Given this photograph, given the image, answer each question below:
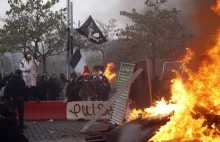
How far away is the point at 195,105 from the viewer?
6.17 m

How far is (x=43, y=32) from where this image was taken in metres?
25.7

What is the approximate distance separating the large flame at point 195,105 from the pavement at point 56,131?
2.59 meters

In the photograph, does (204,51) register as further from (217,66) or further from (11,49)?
(11,49)

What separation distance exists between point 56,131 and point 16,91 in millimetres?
1663

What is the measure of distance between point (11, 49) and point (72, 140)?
1846cm

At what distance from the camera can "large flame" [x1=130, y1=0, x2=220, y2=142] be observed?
19.2 feet

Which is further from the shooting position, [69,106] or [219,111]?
[69,106]

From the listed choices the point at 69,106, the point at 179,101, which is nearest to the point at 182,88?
the point at 179,101

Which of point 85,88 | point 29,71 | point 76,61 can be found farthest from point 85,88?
point 76,61

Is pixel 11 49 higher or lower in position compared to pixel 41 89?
higher

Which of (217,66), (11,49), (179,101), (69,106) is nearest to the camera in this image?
(179,101)

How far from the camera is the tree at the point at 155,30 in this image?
23.4m

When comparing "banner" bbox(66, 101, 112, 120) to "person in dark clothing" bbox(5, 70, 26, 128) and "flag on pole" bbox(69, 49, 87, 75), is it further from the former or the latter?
"flag on pole" bbox(69, 49, 87, 75)

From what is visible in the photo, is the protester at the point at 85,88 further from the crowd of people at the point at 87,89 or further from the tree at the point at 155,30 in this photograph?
the tree at the point at 155,30
